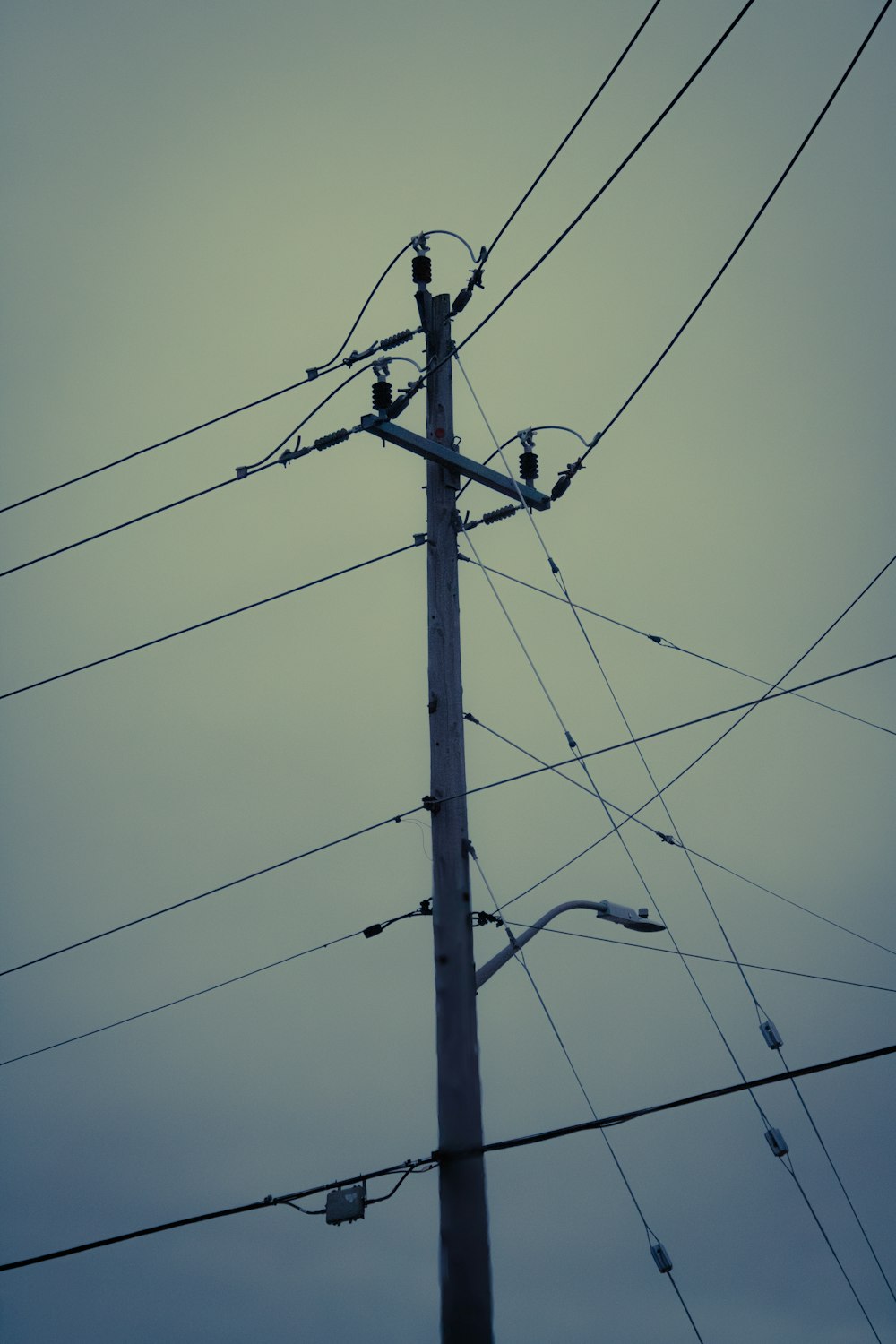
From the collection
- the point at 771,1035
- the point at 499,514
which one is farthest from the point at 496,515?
the point at 771,1035

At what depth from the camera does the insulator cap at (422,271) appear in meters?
13.5

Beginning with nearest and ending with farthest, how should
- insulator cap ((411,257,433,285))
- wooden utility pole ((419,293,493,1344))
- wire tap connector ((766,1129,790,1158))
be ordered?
wooden utility pole ((419,293,493,1344)) < wire tap connector ((766,1129,790,1158)) < insulator cap ((411,257,433,285))

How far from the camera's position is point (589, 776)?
12.2 m

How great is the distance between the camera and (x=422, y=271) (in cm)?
1352

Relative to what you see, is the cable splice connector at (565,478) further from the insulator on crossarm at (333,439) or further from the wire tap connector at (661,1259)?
the wire tap connector at (661,1259)

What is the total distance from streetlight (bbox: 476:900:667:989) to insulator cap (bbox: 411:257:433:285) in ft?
21.2

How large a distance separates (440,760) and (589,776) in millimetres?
1674

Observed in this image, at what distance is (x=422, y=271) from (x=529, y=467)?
2.34 m

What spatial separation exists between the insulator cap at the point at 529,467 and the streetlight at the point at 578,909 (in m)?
4.26

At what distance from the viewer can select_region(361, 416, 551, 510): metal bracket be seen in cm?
1249

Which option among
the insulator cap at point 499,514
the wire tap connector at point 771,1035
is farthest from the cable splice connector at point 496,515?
the wire tap connector at point 771,1035

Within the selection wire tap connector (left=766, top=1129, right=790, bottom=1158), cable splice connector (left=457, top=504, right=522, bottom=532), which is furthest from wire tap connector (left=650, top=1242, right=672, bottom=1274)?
cable splice connector (left=457, top=504, right=522, bottom=532)

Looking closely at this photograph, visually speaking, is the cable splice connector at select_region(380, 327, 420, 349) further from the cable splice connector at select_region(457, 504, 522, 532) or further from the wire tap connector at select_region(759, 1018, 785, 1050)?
the wire tap connector at select_region(759, 1018, 785, 1050)

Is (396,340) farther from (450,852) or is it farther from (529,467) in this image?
(450,852)
